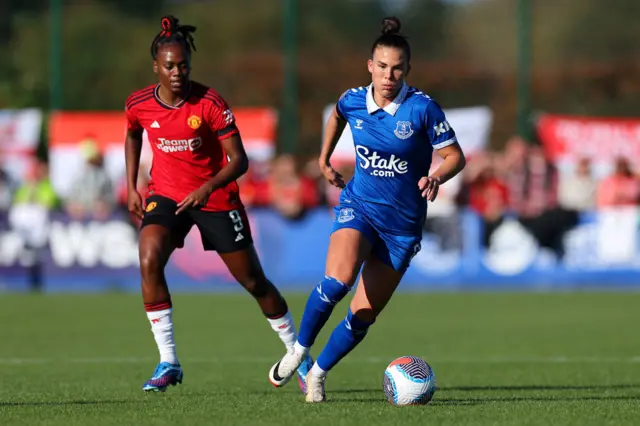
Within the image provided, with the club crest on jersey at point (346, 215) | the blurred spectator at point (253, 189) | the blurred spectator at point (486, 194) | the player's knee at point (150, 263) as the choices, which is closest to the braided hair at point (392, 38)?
the club crest on jersey at point (346, 215)

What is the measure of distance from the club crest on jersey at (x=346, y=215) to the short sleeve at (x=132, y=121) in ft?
5.79

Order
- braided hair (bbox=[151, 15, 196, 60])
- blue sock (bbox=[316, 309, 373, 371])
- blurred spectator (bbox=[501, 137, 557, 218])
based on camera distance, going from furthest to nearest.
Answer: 1. blurred spectator (bbox=[501, 137, 557, 218])
2. braided hair (bbox=[151, 15, 196, 60])
3. blue sock (bbox=[316, 309, 373, 371])

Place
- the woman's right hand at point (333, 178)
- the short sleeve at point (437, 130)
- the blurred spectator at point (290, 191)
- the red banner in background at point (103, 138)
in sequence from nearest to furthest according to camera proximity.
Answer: the short sleeve at point (437, 130)
the woman's right hand at point (333, 178)
the blurred spectator at point (290, 191)
the red banner in background at point (103, 138)

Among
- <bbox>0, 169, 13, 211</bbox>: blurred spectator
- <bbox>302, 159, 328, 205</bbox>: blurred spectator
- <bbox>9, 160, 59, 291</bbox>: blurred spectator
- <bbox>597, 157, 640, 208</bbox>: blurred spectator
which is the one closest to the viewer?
<bbox>9, 160, 59, 291</bbox>: blurred spectator

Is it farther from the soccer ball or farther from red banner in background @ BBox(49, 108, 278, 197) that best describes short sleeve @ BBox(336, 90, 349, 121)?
red banner in background @ BBox(49, 108, 278, 197)

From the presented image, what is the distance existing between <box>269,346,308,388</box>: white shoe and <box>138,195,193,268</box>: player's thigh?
1.08 metres

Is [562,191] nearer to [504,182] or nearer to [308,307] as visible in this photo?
[504,182]

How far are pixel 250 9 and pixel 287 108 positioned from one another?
12215 mm

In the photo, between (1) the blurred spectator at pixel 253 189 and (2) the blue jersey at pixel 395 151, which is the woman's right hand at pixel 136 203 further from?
(1) the blurred spectator at pixel 253 189

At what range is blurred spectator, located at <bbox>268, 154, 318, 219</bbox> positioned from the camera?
20578mm

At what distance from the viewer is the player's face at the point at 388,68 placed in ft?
26.2

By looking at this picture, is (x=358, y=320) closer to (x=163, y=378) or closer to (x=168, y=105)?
(x=163, y=378)

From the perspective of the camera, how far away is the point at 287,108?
25484 mm

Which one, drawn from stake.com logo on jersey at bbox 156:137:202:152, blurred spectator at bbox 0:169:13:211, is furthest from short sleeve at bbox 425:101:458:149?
blurred spectator at bbox 0:169:13:211
